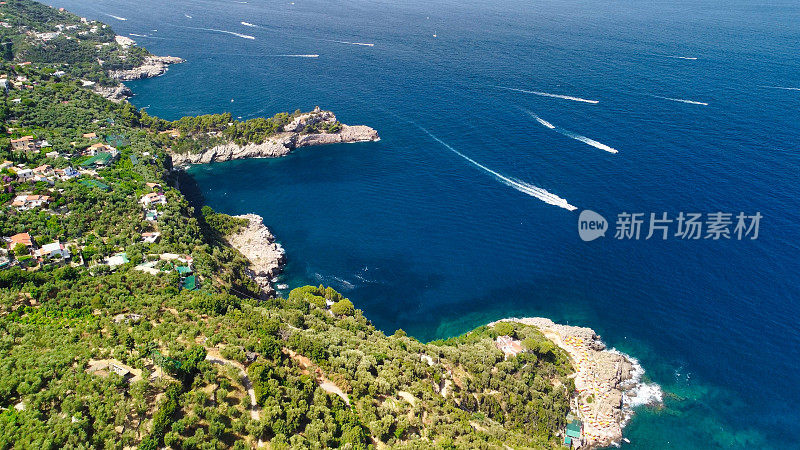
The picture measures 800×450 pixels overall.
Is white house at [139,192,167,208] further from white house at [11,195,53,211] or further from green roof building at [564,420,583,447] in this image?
green roof building at [564,420,583,447]

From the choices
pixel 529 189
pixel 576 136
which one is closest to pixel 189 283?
pixel 529 189

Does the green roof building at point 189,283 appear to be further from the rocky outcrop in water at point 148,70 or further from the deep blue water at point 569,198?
the rocky outcrop in water at point 148,70

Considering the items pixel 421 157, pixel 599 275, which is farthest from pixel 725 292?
pixel 421 157

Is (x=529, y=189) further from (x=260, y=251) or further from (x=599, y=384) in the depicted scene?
(x=260, y=251)

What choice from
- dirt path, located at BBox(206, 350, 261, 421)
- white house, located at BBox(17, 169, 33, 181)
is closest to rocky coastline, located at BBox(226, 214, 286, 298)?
dirt path, located at BBox(206, 350, 261, 421)

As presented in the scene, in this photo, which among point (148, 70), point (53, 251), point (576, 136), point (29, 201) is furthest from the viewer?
point (148, 70)

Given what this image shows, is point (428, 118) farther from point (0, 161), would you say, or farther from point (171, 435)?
point (171, 435)
